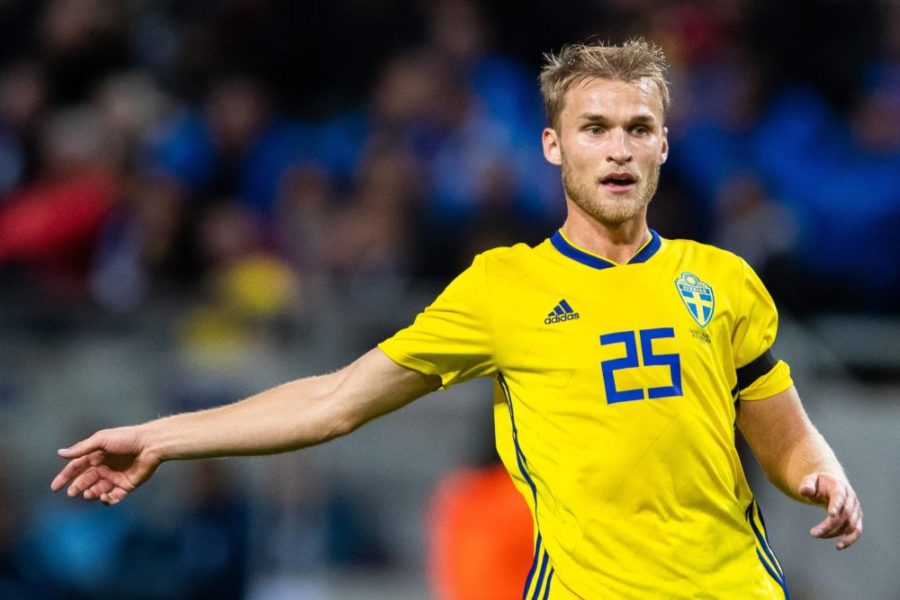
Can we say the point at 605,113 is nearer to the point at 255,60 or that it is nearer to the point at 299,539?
the point at 299,539

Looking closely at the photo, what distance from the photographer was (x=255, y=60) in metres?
10.7

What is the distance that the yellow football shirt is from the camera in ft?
13.4

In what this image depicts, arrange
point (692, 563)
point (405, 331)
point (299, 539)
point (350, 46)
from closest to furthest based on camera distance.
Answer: point (692, 563), point (405, 331), point (299, 539), point (350, 46)

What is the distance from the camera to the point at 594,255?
4.32m

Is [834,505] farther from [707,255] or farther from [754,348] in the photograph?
[707,255]

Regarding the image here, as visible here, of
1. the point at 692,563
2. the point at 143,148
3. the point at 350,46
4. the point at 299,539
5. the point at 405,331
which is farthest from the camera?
the point at 350,46

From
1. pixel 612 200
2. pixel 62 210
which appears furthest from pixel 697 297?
pixel 62 210

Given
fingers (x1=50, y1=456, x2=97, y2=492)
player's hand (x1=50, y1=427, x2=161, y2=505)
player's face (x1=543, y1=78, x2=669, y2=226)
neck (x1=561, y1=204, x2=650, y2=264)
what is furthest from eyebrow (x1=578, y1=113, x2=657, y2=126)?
fingers (x1=50, y1=456, x2=97, y2=492)

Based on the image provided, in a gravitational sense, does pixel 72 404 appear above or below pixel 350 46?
below

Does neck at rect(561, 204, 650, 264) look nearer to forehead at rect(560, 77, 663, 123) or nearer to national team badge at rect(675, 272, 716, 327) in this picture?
national team badge at rect(675, 272, 716, 327)

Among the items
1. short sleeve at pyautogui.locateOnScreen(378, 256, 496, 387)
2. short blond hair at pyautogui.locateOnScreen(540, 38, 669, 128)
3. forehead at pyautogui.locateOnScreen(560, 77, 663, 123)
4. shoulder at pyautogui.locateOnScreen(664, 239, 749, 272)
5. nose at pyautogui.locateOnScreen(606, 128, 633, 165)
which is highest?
short blond hair at pyautogui.locateOnScreen(540, 38, 669, 128)

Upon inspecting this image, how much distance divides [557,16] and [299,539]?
153 inches

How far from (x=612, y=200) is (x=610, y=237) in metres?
0.13

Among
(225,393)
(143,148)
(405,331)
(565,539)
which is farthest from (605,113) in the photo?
(143,148)
